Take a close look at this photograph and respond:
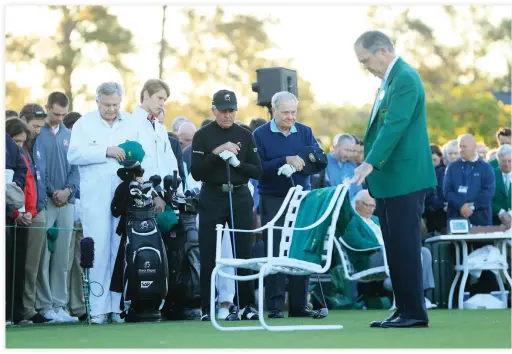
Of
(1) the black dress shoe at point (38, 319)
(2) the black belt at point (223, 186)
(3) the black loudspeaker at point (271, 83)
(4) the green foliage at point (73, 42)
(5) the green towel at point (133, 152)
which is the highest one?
(4) the green foliage at point (73, 42)

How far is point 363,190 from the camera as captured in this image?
12703 mm

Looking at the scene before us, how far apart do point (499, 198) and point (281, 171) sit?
5.27 metres

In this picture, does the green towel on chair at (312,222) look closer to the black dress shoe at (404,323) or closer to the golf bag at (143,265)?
the black dress shoe at (404,323)

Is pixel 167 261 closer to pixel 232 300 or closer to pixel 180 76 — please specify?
pixel 232 300

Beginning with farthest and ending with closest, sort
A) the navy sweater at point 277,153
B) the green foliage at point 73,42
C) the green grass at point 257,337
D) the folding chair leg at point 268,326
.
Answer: the green foliage at point 73,42
the navy sweater at point 277,153
the folding chair leg at point 268,326
the green grass at point 257,337

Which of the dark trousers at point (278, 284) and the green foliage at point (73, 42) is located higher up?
the green foliage at point (73, 42)

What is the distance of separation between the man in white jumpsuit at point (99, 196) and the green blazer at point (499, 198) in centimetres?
566

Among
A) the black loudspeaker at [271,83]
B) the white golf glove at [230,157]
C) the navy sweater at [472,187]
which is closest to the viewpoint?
the white golf glove at [230,157]

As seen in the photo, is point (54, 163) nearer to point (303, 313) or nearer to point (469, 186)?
point (303, 313)

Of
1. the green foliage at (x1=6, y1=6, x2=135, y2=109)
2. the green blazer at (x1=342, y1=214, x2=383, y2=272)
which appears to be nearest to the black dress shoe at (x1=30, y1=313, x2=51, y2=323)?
the green blazer at (x1=342, y1=214, x2=383, y2=272)

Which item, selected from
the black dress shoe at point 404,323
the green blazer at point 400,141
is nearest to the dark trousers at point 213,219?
the green blazer at point 400,141

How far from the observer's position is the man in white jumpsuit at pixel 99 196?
9.59 metres

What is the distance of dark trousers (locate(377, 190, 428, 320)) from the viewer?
24.7ft

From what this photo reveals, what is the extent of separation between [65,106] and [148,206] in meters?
1.54
